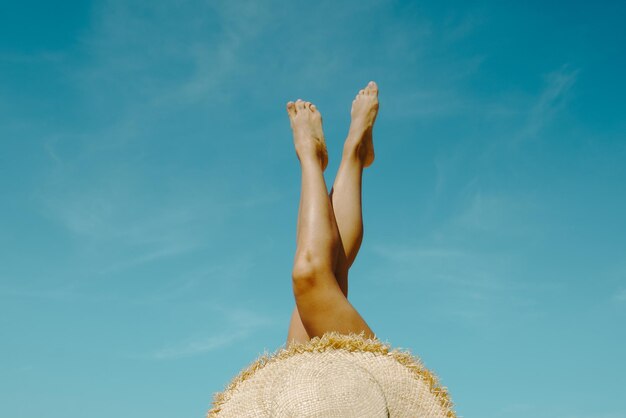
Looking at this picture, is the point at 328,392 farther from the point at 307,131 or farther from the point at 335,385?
the point at 307,131

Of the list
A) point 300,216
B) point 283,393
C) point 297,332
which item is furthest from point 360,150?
point 283,393

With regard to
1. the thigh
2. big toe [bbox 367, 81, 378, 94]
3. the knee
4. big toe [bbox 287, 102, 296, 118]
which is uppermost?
big toe [bbox 367, 81, 378, 94]

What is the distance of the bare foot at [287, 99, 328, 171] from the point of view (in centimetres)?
347

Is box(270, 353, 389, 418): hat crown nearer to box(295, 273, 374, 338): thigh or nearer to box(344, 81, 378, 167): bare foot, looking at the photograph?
box(295, 273, 374, 338): thigh

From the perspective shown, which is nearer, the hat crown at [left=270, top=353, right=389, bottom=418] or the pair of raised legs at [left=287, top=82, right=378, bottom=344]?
the hat crown at [left=270, top=353, right=389, bottom=418]

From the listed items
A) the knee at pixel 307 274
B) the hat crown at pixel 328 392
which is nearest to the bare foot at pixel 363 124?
the knee at pixel 307 274

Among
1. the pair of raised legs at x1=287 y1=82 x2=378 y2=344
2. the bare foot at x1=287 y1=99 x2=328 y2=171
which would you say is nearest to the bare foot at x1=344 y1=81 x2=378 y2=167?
the pair of raised legs at x1=287 y1=82 x2=378 y2=344

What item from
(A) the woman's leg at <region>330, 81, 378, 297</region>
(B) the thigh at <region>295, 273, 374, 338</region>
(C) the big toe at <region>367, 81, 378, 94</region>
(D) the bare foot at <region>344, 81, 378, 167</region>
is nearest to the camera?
(B) the thigh at <region>295, 273, 374, 338</region>

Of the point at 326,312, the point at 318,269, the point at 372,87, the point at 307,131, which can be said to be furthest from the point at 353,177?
the point at 326,312

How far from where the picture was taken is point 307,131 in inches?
143

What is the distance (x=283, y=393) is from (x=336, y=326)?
0.63m

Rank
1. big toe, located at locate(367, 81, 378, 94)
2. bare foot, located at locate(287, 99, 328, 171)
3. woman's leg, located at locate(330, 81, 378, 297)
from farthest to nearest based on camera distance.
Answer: big toe, located at locate(367, 81, 378, 94) < bare foot, located at locate(287, 99, 328, 171) < woman's leg, located at locate(330, 81, 378, 297)

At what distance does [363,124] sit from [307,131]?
0.46 meters

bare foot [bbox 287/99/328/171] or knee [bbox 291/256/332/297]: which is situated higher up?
bare foot [bbox 287/99/328/171]
